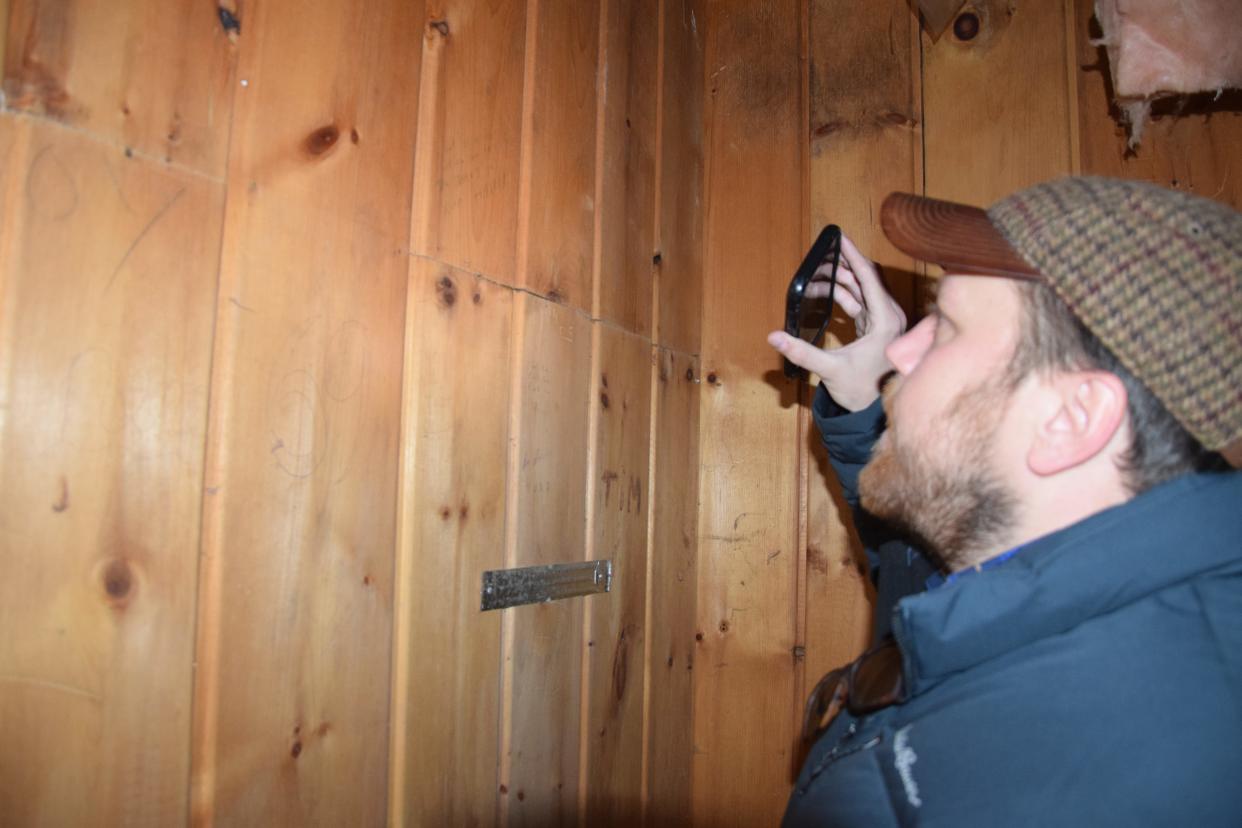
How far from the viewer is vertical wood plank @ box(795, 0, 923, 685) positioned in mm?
1726

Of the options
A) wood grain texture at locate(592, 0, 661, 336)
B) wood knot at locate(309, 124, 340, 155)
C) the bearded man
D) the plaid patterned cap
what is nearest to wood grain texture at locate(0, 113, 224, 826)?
wood knot at locate(309, 124, 340, 155)

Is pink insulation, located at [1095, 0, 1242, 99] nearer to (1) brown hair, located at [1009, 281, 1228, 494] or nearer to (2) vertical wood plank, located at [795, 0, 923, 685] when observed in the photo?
(2) vertical wood plank, located at [795, 0, 923, 685]

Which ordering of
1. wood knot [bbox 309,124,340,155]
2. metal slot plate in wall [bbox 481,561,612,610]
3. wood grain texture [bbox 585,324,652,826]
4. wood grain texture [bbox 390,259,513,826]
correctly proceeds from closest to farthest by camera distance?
1. wood knot [bbox 309,124,340,155]
2. wood grain texture [bbox 390,259,513,826]
3. metal slot plate in wall [bbox 481,561,612,610]
4. wood grain texture [bbox 585,324,652,826]

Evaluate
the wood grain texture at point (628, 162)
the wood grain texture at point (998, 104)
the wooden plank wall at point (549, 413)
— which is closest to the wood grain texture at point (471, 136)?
the wooden plank wall at point (549, 413)

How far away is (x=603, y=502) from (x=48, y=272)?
0.94 metres

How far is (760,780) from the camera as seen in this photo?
5.78 feet

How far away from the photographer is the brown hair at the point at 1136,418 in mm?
865

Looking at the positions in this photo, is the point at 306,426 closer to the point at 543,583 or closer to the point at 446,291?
the point at 446,291

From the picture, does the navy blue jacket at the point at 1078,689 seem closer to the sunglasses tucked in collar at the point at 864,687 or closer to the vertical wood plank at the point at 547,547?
the sunglasses tucked in collar at the point at 864,687

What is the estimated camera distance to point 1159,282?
803 mm

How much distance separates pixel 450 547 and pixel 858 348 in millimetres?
770

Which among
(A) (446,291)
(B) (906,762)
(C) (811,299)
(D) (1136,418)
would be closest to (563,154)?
(A) (446,291)

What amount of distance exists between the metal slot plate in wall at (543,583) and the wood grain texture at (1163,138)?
1248 millimetres

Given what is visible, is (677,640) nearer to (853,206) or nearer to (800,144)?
(853,206)
